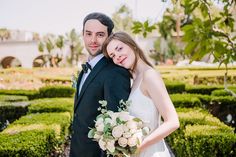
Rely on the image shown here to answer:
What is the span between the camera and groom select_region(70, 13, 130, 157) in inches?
90.8

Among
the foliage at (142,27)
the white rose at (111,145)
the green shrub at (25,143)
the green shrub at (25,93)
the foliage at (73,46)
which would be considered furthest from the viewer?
the foliage at (73,46)

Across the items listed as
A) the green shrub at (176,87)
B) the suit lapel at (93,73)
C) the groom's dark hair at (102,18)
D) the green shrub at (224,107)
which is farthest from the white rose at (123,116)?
the green shrub at (176,87)

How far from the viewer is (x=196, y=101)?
7941 mm

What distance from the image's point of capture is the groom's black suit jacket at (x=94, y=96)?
224cm

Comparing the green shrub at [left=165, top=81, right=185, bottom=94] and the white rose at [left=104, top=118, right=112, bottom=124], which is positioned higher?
the white rose at [left=104, top=118, right=112, bottom=124]

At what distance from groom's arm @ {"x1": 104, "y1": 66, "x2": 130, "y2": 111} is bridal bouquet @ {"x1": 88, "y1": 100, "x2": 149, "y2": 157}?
3.4 inches

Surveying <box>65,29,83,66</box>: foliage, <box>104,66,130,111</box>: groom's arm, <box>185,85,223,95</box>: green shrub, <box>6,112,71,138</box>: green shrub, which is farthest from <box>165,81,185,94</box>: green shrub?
<box>65,29,83,66</box>: foliage

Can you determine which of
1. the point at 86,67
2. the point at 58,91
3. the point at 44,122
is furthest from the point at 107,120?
the point at 58,91

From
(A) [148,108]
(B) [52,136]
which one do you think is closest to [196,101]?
(B) [52,136]

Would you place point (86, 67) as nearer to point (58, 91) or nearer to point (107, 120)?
point (107, 120)

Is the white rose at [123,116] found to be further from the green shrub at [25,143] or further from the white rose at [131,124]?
the green shrub at [25,143]

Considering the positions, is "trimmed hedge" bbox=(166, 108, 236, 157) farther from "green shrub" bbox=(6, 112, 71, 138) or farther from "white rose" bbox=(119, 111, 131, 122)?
"white rose" bbox=(119, 111, 131, 122)

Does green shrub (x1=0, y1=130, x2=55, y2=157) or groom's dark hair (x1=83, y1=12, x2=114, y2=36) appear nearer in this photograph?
groom's dark hair (x1=83, y1=12, x2=114, y2=36)

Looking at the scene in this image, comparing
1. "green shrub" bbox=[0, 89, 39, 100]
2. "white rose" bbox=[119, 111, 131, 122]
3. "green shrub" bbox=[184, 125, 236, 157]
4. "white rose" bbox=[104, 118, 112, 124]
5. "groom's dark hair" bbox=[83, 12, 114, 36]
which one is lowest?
"green shrub" bbox=[0, 89, 39, 100]
